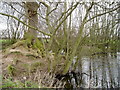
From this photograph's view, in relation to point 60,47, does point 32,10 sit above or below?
above

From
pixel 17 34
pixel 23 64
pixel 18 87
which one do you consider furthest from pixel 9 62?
pixel 17 34

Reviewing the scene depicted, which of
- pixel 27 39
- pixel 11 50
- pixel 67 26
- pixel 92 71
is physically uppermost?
pixel 67 26

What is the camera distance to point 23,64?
7.41m

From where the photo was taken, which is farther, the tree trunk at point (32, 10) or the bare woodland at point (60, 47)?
the tree trunk at point (32, 10)

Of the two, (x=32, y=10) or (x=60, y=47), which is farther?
(x=32, y=10)

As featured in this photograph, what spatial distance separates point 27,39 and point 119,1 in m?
6.69

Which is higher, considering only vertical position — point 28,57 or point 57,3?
point 57,3

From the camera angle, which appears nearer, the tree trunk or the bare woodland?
the bare woodland

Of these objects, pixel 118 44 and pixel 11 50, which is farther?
pixel 118 44

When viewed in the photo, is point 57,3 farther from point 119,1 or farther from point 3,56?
point 3,56

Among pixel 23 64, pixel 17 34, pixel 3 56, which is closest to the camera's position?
pixel 23 64

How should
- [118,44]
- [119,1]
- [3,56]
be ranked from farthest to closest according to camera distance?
[118,44]
[3,56]
[119,1]

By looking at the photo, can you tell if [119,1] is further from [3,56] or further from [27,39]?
[3,56]

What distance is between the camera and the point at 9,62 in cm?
732
